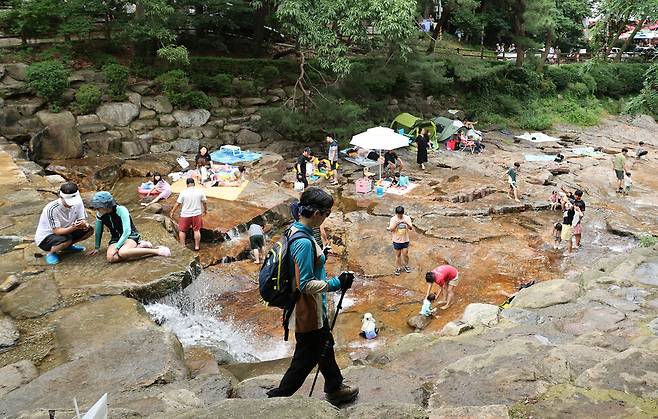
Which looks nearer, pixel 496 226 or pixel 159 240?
pixel 159 240

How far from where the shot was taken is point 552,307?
705 centimetres

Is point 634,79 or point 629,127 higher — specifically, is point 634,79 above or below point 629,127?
above

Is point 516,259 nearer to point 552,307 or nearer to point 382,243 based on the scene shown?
point 382,243

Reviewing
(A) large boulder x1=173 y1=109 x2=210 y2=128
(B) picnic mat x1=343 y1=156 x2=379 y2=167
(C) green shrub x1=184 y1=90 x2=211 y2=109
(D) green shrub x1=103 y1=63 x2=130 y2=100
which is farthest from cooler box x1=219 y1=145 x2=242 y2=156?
(D) green shrub x1=103 y1=63 x2=130 y2=100

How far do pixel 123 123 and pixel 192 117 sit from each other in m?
2.30

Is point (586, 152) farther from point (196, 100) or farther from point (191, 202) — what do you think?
A: point (191, 202)

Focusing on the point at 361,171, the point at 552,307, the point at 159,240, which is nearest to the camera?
the point at 552,307

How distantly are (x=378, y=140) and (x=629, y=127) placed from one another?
16642 millimetres

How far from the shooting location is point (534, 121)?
79.4ft

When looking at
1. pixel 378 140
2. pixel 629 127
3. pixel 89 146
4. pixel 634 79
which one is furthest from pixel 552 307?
pixel 634 79

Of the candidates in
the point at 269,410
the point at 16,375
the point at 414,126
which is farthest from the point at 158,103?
the point at 269,410

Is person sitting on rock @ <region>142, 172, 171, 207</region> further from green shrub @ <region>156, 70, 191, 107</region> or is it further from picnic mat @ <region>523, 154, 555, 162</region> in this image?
picnic mat @ <region>523, 154, 555, 162</region>

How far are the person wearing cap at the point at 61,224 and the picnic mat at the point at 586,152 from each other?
1832 cm

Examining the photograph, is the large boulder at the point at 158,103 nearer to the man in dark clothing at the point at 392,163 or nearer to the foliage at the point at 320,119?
the foliage at the point at 320,119
